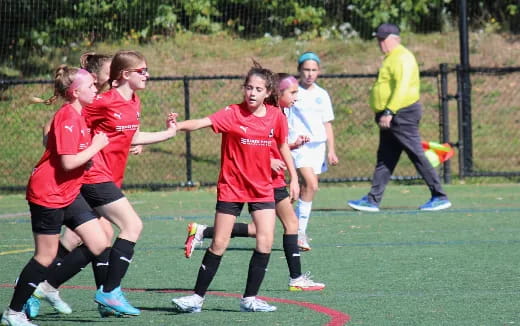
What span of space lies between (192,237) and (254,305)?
1.77m

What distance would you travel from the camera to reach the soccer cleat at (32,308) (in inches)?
260

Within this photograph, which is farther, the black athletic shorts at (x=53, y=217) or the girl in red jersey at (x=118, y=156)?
the girl in red jersey at (x=118, y=156)

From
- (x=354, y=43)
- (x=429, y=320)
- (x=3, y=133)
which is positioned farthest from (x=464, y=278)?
(x=354, y=43)

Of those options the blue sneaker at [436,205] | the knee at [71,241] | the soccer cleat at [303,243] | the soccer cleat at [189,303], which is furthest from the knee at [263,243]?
the blue sneaker at [436,205]

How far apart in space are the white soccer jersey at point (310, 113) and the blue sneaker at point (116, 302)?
3.99 metres

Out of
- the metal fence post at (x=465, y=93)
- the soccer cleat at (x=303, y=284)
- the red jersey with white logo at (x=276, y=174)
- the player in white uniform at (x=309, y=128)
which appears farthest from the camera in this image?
the metal fence post at (x=465, y=93)

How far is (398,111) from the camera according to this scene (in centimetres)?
1262

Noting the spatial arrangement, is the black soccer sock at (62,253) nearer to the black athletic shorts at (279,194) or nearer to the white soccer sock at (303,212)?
the black athletic shorts at (279,194)

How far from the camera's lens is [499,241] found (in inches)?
387

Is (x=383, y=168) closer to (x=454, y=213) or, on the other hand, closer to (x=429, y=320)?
(x=454, y=213)

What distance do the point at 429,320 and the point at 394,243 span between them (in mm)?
3774

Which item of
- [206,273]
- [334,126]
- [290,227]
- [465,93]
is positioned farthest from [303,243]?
[334,126]

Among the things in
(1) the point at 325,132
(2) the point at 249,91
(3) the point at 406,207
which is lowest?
(3) the point at 406,207

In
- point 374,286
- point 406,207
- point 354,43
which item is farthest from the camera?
point 354,43
